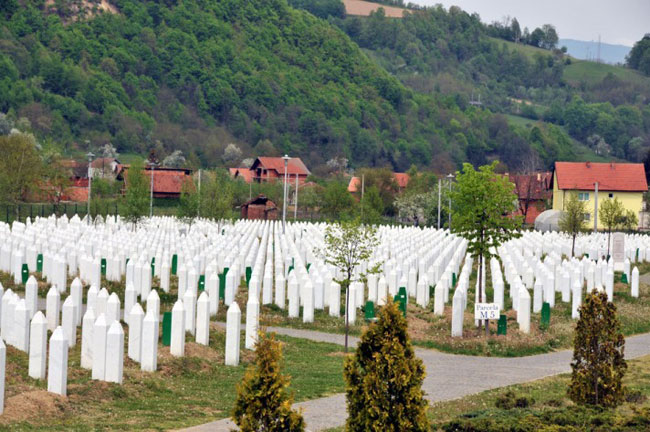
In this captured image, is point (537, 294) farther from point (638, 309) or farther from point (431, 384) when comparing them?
point (431, 384)

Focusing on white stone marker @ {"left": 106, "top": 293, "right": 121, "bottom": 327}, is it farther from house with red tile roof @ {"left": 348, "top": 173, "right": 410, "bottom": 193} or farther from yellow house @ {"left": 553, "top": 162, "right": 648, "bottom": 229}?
house with red tile roof @ {"left": 348, "top": 173, "right": 410, "bottom": 193}

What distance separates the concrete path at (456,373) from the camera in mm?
14391

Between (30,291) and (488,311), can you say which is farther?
(488,311)

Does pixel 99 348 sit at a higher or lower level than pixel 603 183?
lower

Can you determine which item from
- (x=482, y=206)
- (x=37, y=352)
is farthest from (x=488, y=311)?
(x=37, y=352)

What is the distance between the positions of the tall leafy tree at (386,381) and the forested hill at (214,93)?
129170mm

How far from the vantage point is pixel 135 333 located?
53.2 ft

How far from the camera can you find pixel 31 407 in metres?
13.1

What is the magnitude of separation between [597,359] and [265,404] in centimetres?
659

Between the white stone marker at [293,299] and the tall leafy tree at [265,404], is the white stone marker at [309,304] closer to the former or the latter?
the white stone marker at [293,299]

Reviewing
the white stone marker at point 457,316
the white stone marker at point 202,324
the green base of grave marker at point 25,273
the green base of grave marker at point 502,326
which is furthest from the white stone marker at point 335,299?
the green base of grave marker at point 25,273

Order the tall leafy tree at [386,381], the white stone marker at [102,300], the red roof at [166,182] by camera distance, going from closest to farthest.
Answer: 1. the tall leafy tree at [386,381]
2. the white stone marker at [102,300]
3. the red roof at [166,182]

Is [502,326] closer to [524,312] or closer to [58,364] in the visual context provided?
[524,312]

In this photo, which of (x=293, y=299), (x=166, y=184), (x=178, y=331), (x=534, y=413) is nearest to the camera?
(x=534, y=413)
